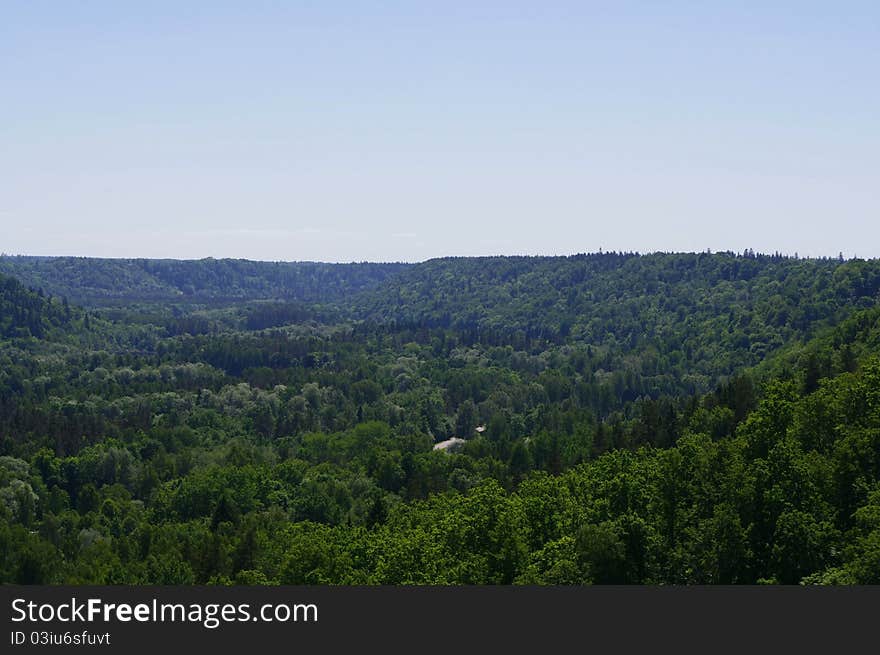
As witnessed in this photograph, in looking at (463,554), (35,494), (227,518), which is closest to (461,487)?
(227,518)

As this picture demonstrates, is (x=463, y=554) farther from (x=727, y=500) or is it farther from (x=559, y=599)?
(x=559, y=599)

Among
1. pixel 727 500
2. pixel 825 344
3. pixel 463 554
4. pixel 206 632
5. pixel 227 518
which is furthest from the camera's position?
pixel 825 344

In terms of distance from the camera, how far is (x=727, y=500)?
2103 inches

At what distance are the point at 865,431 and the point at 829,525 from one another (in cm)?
1044

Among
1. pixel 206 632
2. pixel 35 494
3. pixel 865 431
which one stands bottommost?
pixel 35 494

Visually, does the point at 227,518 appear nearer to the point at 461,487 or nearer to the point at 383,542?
the point at 461,487

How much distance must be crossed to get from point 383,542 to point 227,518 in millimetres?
51025

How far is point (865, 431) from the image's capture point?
55438 mm

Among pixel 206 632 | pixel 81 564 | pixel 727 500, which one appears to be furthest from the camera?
pixel 81 564

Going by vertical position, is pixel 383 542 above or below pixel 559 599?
below

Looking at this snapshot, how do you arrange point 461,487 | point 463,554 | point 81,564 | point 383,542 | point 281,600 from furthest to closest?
point 461,487 → point 81,564 → point 383,542 → point 463,554 → point 281,600

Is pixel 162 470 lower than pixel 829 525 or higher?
lower

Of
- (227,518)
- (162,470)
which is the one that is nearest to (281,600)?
(227,518)

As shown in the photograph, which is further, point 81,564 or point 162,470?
point 162,470
